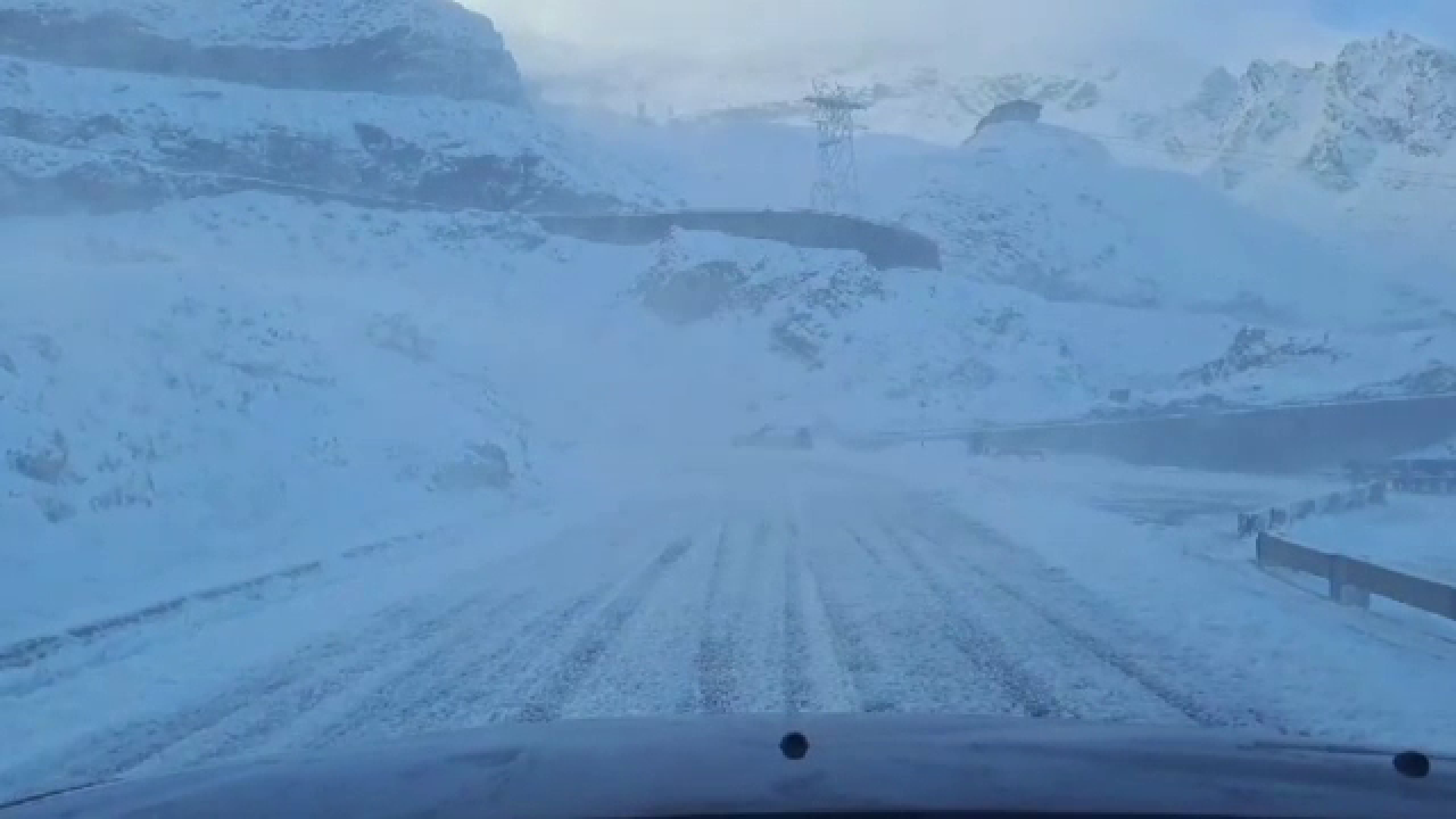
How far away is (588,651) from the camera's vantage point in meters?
11.1

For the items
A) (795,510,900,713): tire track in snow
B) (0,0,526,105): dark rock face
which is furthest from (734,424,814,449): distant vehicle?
(0,0,526,105): dark rock face

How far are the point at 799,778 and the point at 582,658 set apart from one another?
7534 mm

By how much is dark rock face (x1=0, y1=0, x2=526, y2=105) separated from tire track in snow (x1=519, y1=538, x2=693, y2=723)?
10599 cm

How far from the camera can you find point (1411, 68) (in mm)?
183625

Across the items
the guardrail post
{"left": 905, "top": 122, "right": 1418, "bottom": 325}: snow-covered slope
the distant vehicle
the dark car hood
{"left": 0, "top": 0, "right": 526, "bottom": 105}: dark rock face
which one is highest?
{"left": 0, "top": 0, "right": 526, "bottom": 105}: dark rock face

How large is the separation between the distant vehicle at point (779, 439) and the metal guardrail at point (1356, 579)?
40.9 metres

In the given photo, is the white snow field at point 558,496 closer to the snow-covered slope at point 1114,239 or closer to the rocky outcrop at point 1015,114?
the snow-covered slope at point 1114,239

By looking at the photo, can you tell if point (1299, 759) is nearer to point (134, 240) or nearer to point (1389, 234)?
point (134, 240)

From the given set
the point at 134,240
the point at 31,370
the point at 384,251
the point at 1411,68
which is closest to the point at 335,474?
the point at 31,370

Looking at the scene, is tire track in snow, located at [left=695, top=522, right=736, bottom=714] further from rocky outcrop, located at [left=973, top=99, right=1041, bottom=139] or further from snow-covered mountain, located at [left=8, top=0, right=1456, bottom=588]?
rocky outcrop, located at [left=973, top=99, right=1041, bottom=139]

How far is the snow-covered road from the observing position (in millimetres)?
8703

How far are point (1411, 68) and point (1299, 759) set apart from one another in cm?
20021

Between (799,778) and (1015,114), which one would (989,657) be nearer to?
(799,778)

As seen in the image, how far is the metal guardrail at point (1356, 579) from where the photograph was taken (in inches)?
496
